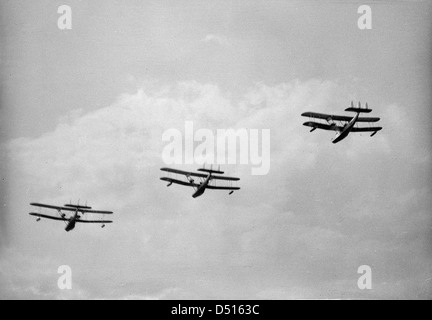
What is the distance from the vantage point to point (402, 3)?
48.2m

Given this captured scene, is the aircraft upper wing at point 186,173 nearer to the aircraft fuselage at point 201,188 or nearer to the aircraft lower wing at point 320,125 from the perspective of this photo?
the aircraft fuselage at point 201,188

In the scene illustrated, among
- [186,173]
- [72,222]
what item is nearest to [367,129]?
[186,173]

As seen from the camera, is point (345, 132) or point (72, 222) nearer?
point (345, 132)

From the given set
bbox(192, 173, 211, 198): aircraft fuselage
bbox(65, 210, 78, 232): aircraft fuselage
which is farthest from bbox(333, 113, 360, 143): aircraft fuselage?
bbox(65, 210, 78, 232): aircraft fuselage

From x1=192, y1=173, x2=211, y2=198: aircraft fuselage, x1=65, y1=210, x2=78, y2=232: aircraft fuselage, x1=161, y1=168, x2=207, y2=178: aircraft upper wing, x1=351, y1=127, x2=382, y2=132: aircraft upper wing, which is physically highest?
x1=351, y1=127, x2=382, y2=132: aircraft upper wing

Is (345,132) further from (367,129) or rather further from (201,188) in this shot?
(201,188)

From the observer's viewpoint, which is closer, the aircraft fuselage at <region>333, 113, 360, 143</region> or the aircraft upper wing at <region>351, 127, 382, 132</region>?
the aircraft upper wing at <region>351, 127, 382, 132</region>

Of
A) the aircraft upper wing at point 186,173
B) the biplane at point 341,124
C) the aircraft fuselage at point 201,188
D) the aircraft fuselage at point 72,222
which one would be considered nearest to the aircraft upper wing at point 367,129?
the biplane at point 341,124

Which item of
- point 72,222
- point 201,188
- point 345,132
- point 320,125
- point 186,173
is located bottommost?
point 72,222

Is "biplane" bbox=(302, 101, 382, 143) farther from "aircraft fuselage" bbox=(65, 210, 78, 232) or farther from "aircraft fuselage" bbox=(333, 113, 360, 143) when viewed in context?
"aircraft fuselage" bbox=(65, 210, 78, 232)

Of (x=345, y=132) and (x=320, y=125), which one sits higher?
(x=320, y=125)

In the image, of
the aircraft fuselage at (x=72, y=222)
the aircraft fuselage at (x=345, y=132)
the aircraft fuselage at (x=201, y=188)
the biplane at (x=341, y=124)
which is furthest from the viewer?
the aircraft fuselage at (x=72, y=222)

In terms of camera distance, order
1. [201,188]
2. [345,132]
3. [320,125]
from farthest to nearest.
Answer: [201,188], [345,132], [320,125]
